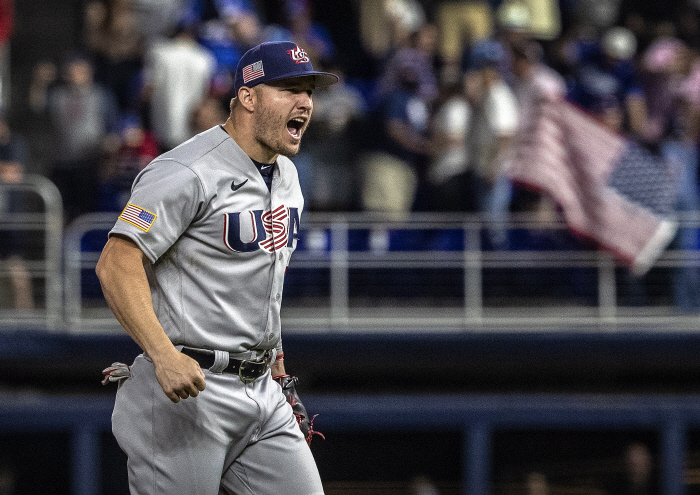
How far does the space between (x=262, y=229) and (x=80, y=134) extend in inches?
223

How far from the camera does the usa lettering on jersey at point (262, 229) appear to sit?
3.16m

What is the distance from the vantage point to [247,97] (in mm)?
3252

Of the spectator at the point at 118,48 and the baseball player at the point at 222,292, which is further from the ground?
the spectator at the point at 118,48

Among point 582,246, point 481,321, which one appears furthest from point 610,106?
point 481,321

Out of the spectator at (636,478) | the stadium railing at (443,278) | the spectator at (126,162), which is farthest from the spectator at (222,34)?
the spectator at (636,478)

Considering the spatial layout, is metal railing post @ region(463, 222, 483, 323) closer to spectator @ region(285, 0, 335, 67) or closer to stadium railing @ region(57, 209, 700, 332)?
stadium railing @ region(57, 209, 700, 332)

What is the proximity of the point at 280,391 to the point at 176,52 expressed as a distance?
5.52 metres

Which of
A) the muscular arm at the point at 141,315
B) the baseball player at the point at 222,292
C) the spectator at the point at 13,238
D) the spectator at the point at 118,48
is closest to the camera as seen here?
the muscular arm at the point at 141,315

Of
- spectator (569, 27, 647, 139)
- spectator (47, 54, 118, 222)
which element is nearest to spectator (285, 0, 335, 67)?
spectator (47, 54, 118, 222)

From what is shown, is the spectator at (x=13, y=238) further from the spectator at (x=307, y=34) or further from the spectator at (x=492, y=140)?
the spectator at (x=492, y=140)

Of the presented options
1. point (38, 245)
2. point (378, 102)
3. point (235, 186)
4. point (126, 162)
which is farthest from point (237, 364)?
point (38, 245)

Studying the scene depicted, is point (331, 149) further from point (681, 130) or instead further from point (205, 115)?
point (681, 130)

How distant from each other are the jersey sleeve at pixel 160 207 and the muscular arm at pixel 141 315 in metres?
0.04

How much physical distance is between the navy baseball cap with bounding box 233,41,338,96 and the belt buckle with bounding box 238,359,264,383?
0.86 meters
